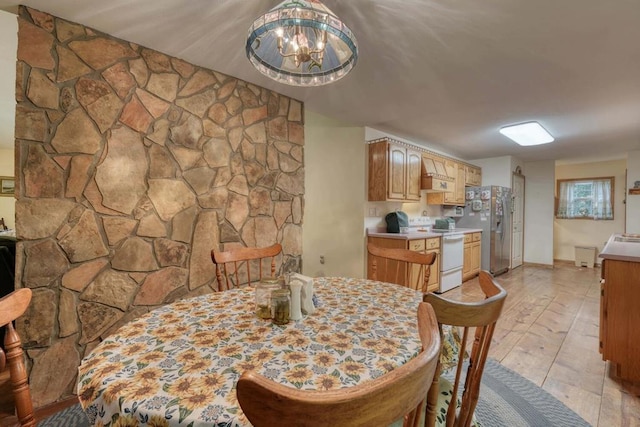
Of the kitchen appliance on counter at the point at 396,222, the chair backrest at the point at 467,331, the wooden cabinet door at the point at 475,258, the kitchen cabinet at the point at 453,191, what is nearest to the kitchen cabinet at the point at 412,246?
the kitchen appliance on counter at the point at 396,222

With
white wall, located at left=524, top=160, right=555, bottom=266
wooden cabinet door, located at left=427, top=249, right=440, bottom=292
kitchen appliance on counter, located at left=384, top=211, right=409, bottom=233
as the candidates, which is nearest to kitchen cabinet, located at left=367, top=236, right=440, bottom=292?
wooden cabinet door, located at left=427, top=249, right=440, bottom=292

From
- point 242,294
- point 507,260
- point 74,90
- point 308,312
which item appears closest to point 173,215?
point 74,90

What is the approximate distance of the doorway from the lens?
223 inches

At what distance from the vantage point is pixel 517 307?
337 centimetres

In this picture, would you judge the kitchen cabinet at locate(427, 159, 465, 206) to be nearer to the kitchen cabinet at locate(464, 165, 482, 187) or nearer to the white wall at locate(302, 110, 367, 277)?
the kitchen cabinet at locate(464, 165, 482, 187)

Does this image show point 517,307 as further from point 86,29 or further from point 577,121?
point 86,29

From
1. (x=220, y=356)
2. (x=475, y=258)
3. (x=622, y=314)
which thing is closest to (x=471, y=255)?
(x=475, y=258)

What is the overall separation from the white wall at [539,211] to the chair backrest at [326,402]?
707cm

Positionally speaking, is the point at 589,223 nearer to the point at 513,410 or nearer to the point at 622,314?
the point at 622,314

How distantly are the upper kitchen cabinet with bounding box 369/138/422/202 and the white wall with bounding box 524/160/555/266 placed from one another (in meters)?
3.86

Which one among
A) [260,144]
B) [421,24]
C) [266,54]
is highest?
[421,24]

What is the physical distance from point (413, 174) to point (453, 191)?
1241 millimetres

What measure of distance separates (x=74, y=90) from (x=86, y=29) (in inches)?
16.2

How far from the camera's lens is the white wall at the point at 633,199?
15.8 ft
